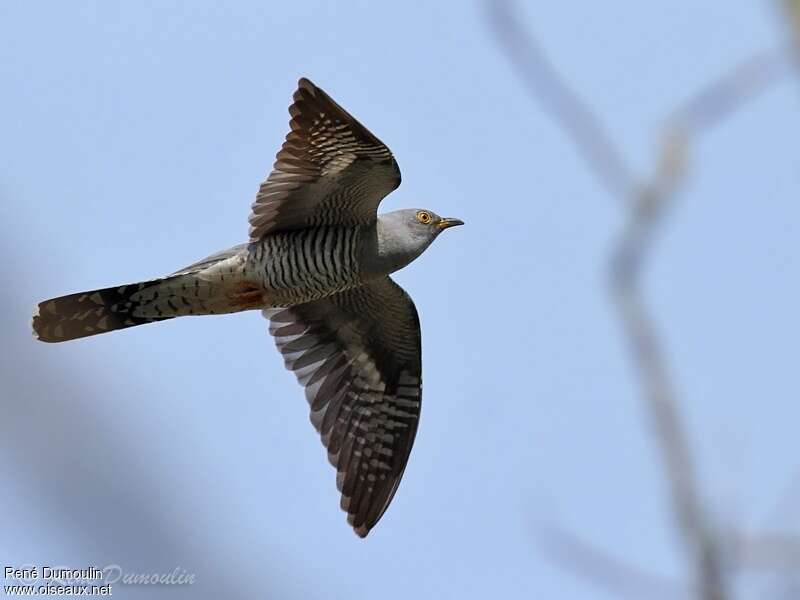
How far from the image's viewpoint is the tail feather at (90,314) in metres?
6.77

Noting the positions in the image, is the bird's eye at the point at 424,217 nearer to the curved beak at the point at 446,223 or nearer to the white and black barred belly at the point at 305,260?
the curved beak at the point at 446,223

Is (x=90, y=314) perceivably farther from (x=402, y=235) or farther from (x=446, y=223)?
(x=446, y=223)

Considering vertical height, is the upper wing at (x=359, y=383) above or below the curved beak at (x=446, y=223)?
below

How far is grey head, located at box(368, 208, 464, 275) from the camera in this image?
6914mm

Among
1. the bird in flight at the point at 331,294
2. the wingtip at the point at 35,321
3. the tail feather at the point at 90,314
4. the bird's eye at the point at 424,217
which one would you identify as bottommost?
the wingtip at the point at 35,321

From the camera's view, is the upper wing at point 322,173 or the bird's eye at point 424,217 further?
the bird's eye at point 424,217

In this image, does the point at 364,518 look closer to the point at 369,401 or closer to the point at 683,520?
the point at 369,401

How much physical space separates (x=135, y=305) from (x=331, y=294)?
1254 millimetres

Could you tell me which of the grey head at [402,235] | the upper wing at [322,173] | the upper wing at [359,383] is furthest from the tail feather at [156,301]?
the upper wing at [359,383]

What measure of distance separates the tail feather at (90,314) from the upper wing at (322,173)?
84cm

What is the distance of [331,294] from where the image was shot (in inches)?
285

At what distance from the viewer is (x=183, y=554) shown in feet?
15.6

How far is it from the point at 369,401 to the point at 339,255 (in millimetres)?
1673

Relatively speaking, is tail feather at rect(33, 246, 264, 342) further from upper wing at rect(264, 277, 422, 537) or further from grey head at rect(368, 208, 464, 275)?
upper wing at rect(264, 277, 422, 537)
